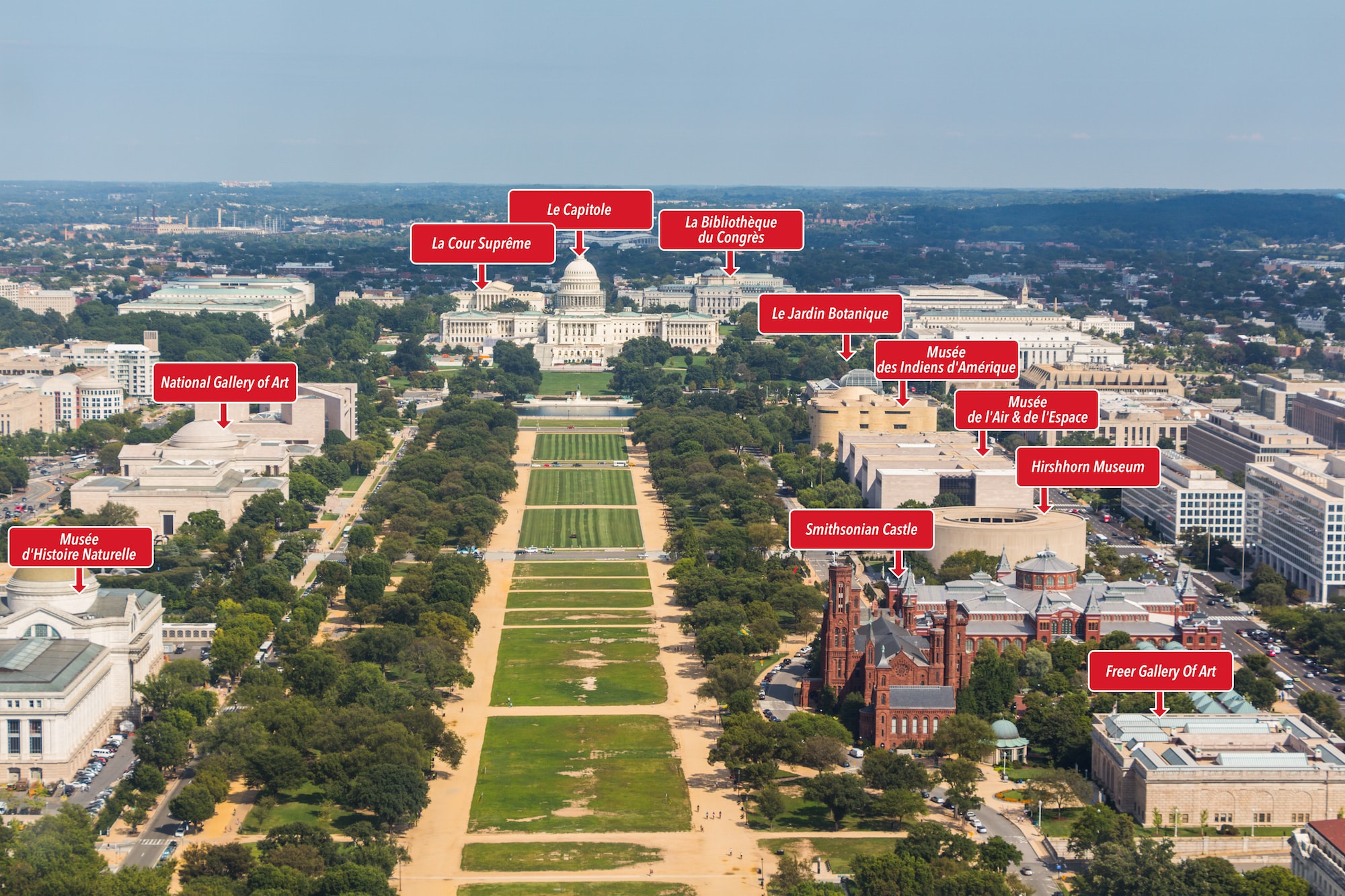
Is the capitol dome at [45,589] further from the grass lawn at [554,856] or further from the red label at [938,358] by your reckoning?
the red label at [938,358]

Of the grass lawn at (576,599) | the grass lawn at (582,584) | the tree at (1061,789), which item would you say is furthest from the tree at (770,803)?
the grass lawn at (582,584)

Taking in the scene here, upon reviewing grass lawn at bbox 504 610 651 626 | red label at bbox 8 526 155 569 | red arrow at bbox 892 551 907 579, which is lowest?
grass lawn at bbox 504 610 651 626

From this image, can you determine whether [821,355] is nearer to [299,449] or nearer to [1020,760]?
[299,449]

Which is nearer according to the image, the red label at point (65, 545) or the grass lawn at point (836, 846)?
the grass lawn at point (836, 846)

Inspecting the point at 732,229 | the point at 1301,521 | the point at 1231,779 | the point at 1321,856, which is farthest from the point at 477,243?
the point at 1301,521

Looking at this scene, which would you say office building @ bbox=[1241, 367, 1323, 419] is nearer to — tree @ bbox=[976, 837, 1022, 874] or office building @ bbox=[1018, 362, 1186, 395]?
office building @ bbox=[1018, 362, 1186, 395]

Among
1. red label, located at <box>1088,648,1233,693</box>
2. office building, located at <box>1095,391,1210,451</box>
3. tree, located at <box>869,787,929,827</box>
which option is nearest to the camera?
tree, located at <box>869,787,929,827</box>

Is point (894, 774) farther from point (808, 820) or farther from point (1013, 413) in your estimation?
point (1013, 413)

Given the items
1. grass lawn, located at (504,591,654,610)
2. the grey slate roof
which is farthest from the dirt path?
the grey slate roof
